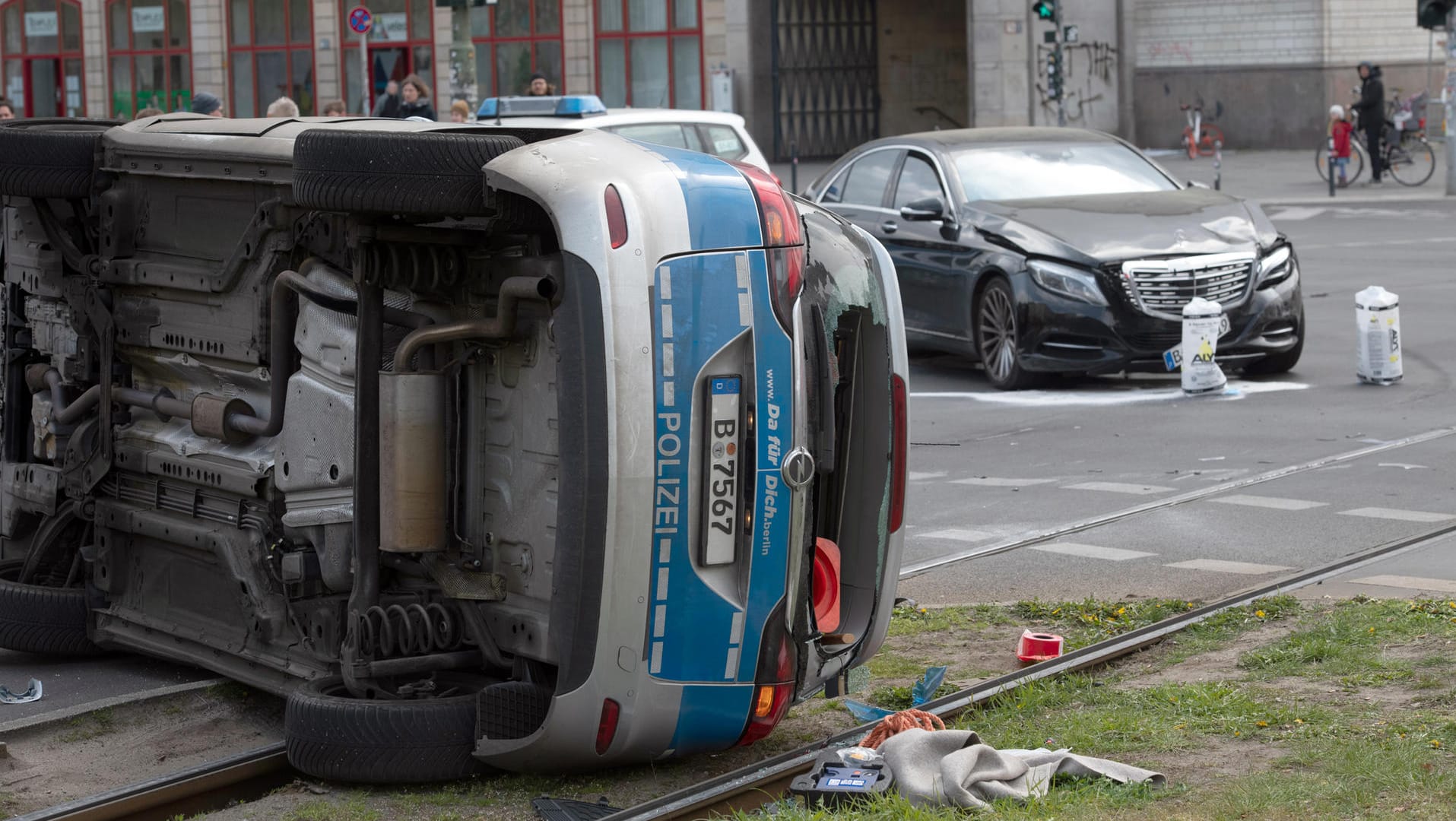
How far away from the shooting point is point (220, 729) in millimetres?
6191

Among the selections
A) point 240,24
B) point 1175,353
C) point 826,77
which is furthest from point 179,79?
point 1175,353

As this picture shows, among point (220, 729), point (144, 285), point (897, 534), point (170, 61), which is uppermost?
point (170, 61)

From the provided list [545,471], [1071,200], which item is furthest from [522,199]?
[1071,200]

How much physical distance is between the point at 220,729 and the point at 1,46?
152 feet

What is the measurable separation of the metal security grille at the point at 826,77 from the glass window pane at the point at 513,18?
18.7 feet

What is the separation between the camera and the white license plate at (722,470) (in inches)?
202

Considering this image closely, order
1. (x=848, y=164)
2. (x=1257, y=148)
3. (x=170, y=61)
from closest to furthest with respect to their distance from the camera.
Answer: (x=848, y=164), (x=1257, y=148), (x=170, y=61)

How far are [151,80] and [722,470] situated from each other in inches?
1772

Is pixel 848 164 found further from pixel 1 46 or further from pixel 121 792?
pixel 1 46

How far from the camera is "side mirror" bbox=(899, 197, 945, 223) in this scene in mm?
14133

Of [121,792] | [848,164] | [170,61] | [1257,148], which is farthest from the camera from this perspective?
[170,61]

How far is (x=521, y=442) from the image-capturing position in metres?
5.45

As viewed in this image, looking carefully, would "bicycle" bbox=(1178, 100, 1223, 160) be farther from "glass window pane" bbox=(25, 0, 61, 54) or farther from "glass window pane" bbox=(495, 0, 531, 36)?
"glass window pane" bbox=(25, 0, 61, 54)

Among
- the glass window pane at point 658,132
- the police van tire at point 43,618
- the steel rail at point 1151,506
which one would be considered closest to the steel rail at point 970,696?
the steel rail at point 1151,506
